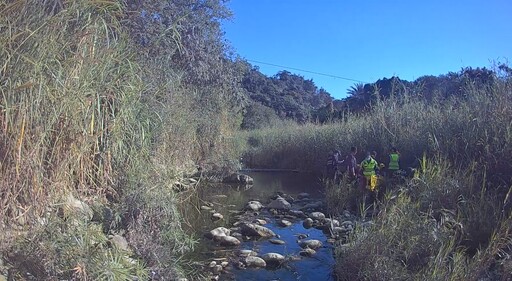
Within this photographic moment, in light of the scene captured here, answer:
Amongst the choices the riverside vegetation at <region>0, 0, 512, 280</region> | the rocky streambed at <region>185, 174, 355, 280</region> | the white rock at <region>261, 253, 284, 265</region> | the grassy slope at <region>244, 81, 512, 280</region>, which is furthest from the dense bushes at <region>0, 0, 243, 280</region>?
the grassy slope at <region>244, 81, 512, 280</region>

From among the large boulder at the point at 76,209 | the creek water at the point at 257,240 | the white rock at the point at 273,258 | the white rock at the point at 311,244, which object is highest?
the large boulder at the point at 76,209

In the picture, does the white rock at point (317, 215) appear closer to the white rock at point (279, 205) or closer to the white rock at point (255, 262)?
the white rock at point (279, 205)

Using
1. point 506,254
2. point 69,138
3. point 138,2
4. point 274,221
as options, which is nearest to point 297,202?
point 274,221

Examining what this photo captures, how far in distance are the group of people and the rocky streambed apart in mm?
1178

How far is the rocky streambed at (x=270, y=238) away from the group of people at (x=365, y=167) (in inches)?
46.4

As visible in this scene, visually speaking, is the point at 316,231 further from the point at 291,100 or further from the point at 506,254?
the point at 291,100

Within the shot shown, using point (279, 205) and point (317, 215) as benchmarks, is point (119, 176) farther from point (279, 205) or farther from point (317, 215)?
point (279, 205)

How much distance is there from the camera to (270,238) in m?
8.48

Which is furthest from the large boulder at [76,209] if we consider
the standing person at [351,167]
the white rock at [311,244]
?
the standing person at [351,167]

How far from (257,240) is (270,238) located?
323mm

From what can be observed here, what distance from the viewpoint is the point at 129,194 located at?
5.76 metres

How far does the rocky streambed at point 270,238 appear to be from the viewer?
6516 millimetres

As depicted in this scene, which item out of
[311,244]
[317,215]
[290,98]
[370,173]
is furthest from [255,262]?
[290,98]

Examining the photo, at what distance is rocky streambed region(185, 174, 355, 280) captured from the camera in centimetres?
652
